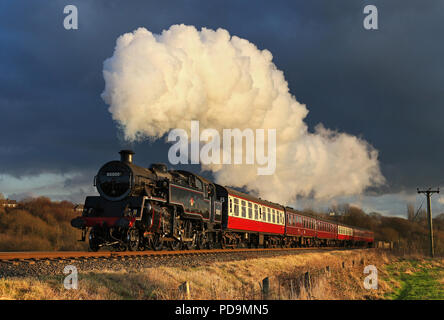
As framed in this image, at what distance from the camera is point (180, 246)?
19.1 meters

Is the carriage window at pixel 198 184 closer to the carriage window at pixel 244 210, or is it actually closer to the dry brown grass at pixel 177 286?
the carriage window at pixel 244 210

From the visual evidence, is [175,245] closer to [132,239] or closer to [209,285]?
[132,239]

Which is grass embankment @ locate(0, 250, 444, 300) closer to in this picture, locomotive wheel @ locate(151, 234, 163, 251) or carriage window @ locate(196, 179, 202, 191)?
locomotive wheel @ locate(151, 234, 163, 251)

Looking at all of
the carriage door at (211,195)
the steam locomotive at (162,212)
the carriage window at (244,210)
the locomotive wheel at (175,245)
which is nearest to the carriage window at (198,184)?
the steam locomotive at (162,212)

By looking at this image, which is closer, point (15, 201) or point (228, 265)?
point (228, 265)

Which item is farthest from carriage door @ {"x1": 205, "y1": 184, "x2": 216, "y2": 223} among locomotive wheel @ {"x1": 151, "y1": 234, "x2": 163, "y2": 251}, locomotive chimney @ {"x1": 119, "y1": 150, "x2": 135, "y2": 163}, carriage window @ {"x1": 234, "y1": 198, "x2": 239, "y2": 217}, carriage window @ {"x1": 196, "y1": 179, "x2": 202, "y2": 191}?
locomotive chimney @ {"x1": 119, "y1": 150, "x2": 135, "y2": 163}

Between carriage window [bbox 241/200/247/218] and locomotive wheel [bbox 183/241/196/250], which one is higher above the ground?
carriage window [bbox 241/200/247/218]

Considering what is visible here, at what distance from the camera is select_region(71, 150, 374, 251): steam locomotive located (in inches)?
608

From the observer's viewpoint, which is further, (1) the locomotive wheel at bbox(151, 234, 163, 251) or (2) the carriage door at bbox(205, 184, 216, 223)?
(2) the carriage door at bbox(205, 184, 216, 223)

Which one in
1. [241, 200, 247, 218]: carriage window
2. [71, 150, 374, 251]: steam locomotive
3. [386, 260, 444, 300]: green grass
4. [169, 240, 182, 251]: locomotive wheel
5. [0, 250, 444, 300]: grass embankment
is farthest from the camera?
[241, 200, 247, 218]: carriage window

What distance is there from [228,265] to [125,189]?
5.03 meters

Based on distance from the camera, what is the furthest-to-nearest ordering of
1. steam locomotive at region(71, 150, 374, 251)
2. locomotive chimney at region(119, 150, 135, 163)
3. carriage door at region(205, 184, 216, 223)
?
1. carriage door at region(205, 184, 216, 223)
2. locomotive chimney at region(119, 150, 135, 163)
3. steam locomotive at region(71, 150, 374, 251)
